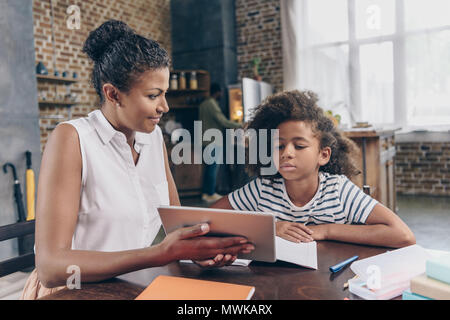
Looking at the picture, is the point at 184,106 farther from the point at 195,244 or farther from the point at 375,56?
the point at 195,244

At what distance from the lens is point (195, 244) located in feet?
2.62

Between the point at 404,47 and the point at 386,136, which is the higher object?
the point at 404,47

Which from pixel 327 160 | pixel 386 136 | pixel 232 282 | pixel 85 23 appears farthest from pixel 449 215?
pixel 85 23

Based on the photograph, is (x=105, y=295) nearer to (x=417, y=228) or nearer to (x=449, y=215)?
(x=417, y=228)

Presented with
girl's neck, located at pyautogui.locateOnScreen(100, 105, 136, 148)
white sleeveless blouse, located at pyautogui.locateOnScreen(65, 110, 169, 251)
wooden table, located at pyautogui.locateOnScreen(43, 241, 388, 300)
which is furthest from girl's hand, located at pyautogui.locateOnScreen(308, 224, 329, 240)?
girl's neck, located at pyautogui.locateOnScreen(100, 105, 136, 148)

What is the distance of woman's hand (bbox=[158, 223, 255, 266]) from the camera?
0.80 m

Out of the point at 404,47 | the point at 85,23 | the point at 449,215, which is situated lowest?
the point at 449,215

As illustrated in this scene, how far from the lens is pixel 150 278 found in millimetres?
827

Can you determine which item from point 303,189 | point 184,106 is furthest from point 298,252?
point 184,106

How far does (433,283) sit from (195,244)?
45 cm

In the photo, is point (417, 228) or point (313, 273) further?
point (417, 228)

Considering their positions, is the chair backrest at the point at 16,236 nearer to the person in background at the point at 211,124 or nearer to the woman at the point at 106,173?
the woman at the point at 106,173
